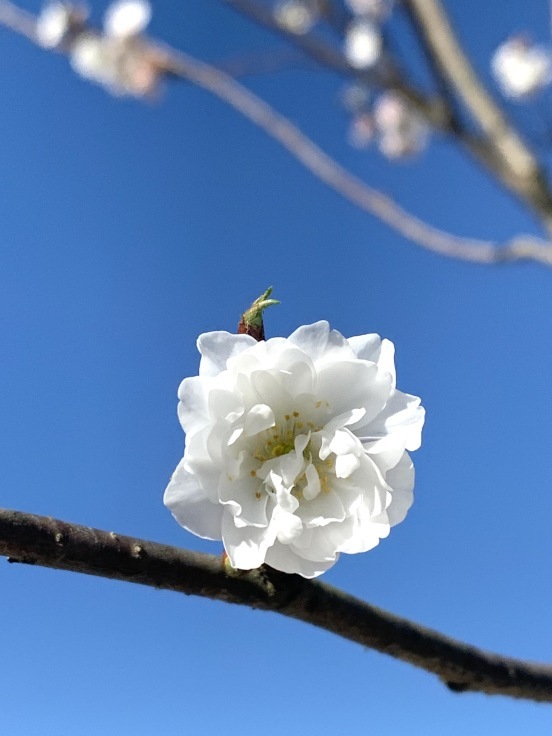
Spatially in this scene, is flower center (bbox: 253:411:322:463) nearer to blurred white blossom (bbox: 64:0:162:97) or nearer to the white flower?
the white flower

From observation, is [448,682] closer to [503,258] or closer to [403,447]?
[403,447]

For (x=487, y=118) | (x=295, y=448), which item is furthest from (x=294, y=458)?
(x=487, y=118)

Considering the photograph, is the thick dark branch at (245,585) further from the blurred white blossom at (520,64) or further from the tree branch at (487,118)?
the blurred white blossom at (520,64)

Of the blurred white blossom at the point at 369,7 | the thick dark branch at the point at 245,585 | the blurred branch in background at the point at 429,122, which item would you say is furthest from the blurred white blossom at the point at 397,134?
the thick dark branch at the point at 245,585

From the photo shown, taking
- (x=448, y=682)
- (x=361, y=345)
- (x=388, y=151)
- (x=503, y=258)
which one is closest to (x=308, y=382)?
(x=361, y=345)

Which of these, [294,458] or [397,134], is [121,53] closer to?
[397,134]

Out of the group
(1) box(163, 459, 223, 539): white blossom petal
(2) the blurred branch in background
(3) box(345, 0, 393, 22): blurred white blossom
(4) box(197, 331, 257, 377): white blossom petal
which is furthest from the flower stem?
(3) box(345, 0, 393, 22): blurred white blossom
